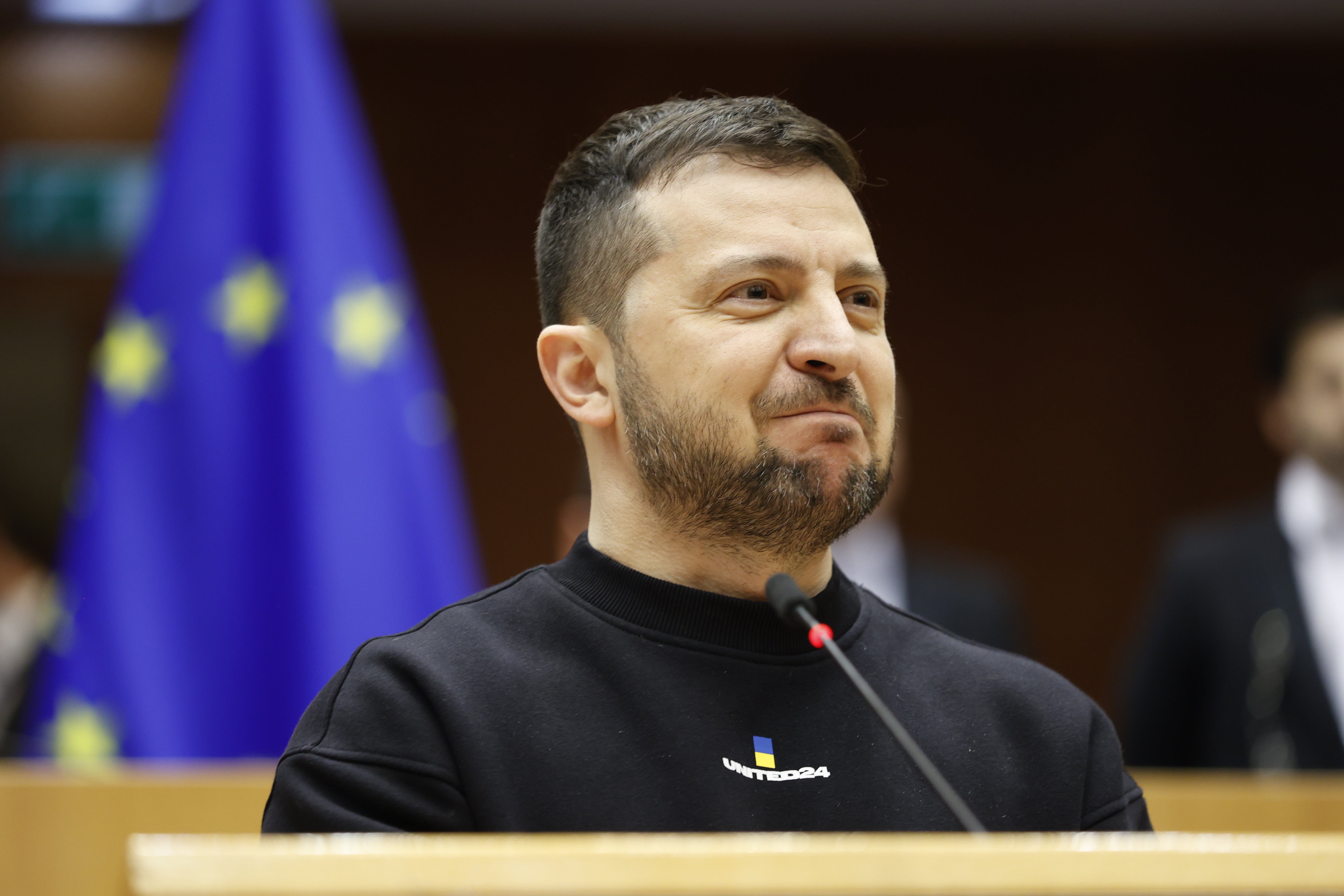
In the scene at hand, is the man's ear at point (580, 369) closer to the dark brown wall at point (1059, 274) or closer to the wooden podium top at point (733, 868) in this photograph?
the wooden podium top at point (733, 868)

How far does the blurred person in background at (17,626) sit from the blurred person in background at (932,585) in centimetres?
185

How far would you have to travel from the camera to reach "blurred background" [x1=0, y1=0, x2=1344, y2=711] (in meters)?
5.30

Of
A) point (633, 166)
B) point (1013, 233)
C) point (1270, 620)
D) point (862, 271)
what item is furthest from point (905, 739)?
point (1013, 233)

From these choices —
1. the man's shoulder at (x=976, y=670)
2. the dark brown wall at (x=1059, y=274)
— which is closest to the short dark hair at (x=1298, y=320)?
the dark brown wall at (x=1059, y=274)

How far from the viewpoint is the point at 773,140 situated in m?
1.51

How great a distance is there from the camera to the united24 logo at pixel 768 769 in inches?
52.8

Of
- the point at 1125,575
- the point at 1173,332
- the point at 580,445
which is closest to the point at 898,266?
the point at 1173,332

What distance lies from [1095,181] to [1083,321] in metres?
0.52

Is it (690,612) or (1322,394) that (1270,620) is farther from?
(690,612)

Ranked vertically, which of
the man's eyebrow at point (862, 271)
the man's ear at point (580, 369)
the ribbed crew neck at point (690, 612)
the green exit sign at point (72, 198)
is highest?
the green exit sign at point (72, 198)

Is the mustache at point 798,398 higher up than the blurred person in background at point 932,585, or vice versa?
the mustache at point 798,398

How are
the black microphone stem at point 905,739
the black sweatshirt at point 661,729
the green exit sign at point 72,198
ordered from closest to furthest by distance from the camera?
1. the black microphone stem at point 905,739
2. the black sweatshirt at point 661,729
3. the green exit sign at point 72,198

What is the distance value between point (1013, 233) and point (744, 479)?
4.30 metres

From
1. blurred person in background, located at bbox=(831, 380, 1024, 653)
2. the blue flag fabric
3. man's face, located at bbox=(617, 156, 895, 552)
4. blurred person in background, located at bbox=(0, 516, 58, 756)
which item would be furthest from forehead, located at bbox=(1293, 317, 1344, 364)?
blurred person in background, located at bbox=(0, 516, 58, 756)
